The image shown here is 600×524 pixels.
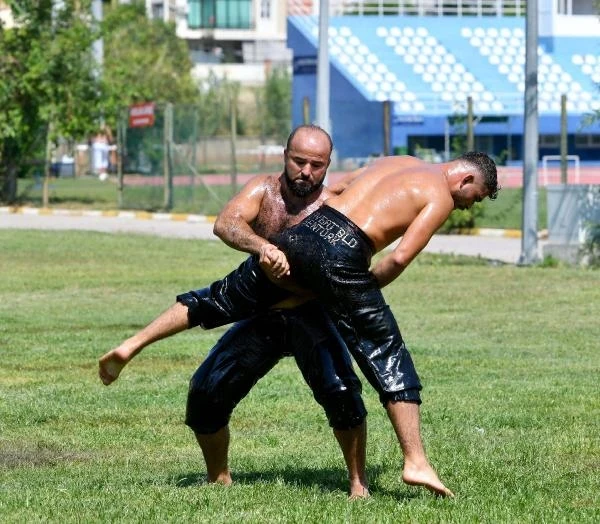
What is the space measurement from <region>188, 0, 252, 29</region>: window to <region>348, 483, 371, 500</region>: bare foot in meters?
109

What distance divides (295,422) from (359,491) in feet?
8.83

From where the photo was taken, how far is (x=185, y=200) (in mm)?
35094

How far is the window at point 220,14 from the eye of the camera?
379 feet

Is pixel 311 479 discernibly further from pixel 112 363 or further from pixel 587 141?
pixel 587 141

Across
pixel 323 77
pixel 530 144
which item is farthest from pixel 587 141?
pixel 530 144

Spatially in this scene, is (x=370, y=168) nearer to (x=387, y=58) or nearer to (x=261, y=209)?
(x=261, y=209)

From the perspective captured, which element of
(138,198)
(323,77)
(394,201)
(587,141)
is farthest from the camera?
(587,141)

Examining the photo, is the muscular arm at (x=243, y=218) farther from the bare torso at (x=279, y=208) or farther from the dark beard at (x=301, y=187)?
the dark beard at (x=301, y=187)

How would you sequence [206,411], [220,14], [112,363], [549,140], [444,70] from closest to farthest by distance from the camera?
[112,363] → [206,411] → [549,140] → [444,70] → [220,14]

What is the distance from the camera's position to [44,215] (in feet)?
116

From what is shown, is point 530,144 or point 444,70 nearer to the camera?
point 530,144

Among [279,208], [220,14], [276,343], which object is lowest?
[276,343]

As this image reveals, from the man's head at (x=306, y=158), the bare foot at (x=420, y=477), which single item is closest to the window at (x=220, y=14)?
the man's head at (x=306, y=158)

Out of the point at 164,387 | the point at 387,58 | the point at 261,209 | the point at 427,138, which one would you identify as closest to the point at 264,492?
the point at 261,209
